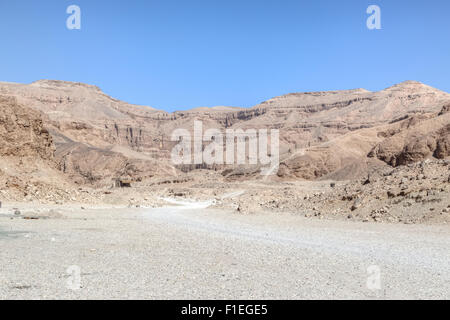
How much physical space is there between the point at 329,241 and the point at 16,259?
8202 mm

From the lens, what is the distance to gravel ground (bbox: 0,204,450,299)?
20.1ft

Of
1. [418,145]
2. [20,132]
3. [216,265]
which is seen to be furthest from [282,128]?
[216,265]

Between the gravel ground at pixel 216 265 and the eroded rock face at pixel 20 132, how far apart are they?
1514 cm

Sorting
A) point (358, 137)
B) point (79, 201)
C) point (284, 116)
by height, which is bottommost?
point (79, 201)

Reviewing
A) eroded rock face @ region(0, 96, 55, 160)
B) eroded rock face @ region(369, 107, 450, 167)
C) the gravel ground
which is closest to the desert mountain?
eroded rock face @ region(369, 107, 450, 167)

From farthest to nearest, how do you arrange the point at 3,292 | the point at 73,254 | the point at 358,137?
the point at 358,137
the point at 73,254
the point at 3,292

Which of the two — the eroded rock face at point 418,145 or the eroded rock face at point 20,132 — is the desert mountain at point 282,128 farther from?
the eroded rock face at point 20,132

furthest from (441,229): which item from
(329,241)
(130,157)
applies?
(130,157)

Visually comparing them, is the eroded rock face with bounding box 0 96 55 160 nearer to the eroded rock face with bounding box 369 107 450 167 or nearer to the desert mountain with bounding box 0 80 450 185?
the desert mountain with bounding box 0 80 450 185

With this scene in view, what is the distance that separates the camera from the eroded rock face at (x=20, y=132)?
90.1 feet

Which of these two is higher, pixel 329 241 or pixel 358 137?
pixel 358 137

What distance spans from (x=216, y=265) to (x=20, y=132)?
2436 cm

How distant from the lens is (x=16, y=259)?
27.6 ft
